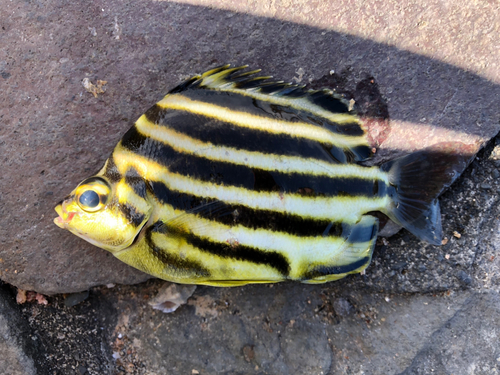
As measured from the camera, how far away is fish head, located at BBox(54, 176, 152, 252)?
44.3 inches

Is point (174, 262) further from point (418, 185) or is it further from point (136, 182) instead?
point (418, 185)

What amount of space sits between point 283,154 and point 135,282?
91cm

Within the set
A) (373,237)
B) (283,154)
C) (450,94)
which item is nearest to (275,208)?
(283,154)

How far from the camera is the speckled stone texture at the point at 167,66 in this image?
4.63 feet

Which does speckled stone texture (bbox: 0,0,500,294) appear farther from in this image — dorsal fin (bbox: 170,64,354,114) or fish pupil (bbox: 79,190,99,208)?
fish pupil (bbox: 79,190,99,208)

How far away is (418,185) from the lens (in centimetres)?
128

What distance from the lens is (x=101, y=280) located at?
1.55 m

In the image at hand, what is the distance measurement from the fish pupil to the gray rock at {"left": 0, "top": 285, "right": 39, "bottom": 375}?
91 cm

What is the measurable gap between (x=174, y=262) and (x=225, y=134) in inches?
18.4

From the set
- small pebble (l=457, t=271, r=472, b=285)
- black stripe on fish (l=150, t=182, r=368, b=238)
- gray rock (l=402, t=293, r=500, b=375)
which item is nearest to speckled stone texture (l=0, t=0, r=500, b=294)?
black stripe on fish (l=150, t=182, r=368, b=238)

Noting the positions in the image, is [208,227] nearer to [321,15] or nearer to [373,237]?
[373,237]

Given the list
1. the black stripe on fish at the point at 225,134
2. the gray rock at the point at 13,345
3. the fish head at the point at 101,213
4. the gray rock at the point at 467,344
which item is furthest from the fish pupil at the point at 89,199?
the gray rock at the point at 467,344

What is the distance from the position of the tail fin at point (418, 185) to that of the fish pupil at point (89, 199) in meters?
0.98

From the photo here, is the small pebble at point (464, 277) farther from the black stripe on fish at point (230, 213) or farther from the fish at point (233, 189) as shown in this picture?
the black stripe on fish at point (230, 213)
